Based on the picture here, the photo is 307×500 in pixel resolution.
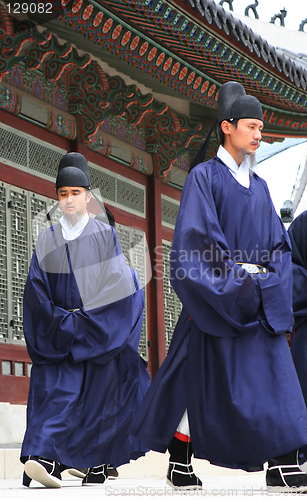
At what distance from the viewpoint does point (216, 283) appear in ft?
14.6

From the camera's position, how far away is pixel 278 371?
14.3 ft

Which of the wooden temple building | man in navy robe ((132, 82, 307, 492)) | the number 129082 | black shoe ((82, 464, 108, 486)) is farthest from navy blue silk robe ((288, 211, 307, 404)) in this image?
the number 129082

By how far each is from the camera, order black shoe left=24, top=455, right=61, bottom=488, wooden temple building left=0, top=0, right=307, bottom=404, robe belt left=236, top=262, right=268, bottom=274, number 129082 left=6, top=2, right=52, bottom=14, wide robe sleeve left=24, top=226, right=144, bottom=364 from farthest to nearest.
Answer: wooden temple building left=0, top=0, right=307, bottom=404 → number 129082 left=6, top=2, right=52, bottom=14 → wide robe sleeve left=24, top=226, right=144, bottom=364 → black shoe left=24, top=455, right=61, bottom=488 → robe belt left=236, top=262, right=268, bottom=274

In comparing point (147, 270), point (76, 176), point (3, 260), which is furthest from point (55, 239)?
point (147, 270)

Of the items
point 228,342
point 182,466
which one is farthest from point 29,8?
point 182,466

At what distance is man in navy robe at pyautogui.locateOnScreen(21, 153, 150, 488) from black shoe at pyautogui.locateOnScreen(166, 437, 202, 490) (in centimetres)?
120

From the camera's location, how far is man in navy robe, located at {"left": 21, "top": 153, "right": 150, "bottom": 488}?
5.76 m

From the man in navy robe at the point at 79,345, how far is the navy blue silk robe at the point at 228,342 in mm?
1311

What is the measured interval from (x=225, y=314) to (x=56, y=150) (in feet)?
16.4

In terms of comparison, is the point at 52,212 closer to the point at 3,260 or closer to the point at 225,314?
the point at 3,260

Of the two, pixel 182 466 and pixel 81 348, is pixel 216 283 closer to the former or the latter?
pixel 182 466

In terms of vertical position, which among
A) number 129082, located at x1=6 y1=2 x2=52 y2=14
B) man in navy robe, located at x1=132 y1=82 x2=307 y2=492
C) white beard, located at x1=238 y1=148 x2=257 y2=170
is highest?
number 129082, located at x1=6 y1=2 x2=52 y2=14

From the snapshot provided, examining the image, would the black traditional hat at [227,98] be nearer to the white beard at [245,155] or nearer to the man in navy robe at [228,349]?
the white beard at [245,155]

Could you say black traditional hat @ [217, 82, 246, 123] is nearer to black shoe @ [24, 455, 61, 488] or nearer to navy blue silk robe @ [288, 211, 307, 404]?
navy blue silk robe @ [288, 211, 307, 404]
